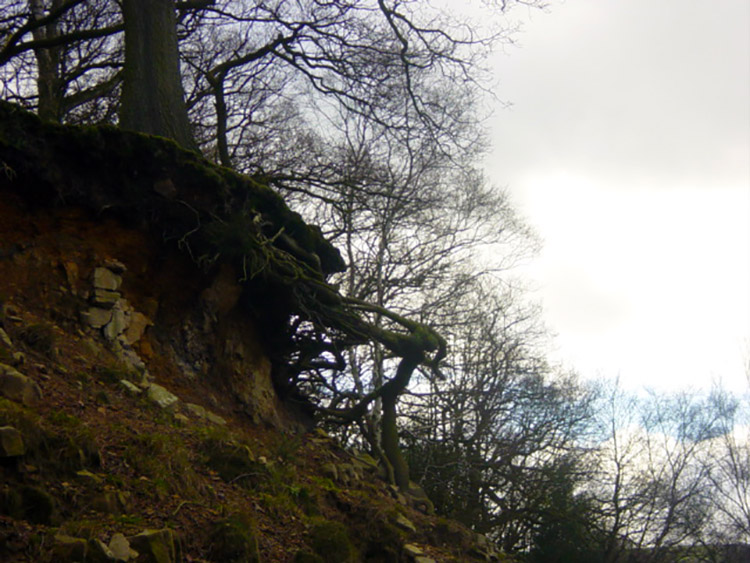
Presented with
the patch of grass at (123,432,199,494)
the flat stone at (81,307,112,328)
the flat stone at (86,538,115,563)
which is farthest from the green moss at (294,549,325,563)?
the flat stone at (81,307,112,328)

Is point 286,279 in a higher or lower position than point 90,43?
lower

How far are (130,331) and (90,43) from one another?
8.43 metres

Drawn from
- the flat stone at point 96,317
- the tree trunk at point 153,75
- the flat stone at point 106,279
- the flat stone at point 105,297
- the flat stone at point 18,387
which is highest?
the tree trunk at point 153,75

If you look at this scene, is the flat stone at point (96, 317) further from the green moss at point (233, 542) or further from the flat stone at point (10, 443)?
the green moss at point (233, 542)

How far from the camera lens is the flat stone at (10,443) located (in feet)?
13.6

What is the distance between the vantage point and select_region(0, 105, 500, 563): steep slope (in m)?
4.41

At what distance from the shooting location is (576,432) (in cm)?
1919

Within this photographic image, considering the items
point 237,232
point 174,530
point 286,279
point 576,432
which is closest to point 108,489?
point 174,530

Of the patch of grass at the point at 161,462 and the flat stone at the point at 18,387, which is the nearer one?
the flat stone at the point at 18,387

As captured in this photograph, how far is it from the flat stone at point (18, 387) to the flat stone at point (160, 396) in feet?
4.76

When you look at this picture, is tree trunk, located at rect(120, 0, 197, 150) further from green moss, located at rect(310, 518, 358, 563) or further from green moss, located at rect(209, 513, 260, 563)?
green moss, located at rect(209, 513, 260, 563)

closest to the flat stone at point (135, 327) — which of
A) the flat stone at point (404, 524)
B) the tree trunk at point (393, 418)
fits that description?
the flat stone at point (404, 524)

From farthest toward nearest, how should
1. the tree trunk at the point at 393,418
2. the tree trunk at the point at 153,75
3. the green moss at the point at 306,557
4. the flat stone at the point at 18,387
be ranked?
the tree trunk at the point at 393,418 → the tree trunk at the point at 153,75 → the green moss at the point at 306,557 → the flat stone at the point at 18,387

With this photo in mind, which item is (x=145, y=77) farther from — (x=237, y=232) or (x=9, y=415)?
(x=9, y=415)
